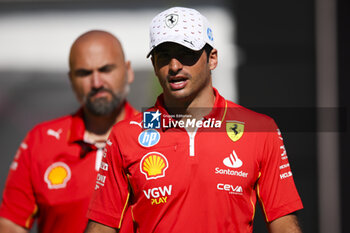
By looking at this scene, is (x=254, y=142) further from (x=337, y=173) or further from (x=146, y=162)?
(x=337, y=173)

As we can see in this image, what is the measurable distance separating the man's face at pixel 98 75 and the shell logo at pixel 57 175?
384 millimetres

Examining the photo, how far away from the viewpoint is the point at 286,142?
4.29 m

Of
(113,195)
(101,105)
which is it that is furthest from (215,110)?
(101,105)

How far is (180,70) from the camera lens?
2211 mm

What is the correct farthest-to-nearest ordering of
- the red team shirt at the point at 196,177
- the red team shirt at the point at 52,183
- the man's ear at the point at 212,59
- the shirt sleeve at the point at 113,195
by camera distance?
the red team shirt at the point at 52,183 → the man's ear at the point at 212,59 → the shirt sleeve at the point at 113,195 → the red team shirt at the point at 196,177

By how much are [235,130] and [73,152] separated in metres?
1.30

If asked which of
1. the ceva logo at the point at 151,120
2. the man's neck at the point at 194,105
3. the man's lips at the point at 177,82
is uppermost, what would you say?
the man's lips at the point at 177,82

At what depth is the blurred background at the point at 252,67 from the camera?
4.28 metres

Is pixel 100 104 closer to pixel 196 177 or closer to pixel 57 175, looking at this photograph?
pixel 57 175

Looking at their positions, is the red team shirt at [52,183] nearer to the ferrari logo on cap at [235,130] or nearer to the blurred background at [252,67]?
the ferrari logo on cap at [235,130]

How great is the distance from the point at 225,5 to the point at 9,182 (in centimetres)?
235

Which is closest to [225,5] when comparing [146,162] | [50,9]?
[50,9]

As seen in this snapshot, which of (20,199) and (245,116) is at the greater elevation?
(245,116)

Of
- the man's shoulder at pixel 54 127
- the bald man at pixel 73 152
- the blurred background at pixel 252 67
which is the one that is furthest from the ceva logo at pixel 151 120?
the blurred background at pixel 252 67
